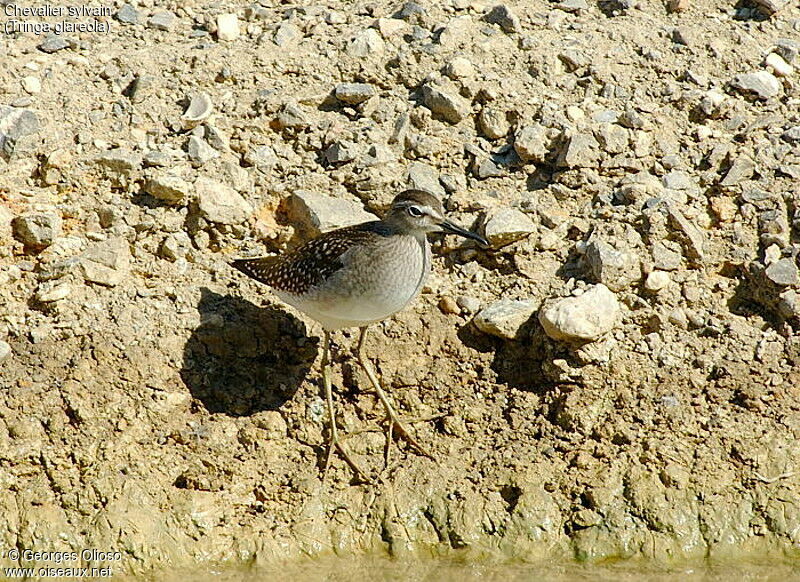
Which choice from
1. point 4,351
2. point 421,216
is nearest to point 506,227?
point 421,216

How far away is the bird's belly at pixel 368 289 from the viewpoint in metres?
6.40

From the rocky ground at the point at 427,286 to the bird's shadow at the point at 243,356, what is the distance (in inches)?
0.7

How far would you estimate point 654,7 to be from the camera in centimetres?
873

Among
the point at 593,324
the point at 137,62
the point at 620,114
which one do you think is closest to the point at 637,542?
the point at 593,324

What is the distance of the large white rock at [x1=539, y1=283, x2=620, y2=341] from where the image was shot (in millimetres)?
6598

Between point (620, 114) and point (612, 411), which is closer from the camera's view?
point (612, 411)

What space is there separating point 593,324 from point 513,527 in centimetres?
134

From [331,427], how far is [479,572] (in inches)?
50.0

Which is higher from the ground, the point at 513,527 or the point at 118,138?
the point at 118,138

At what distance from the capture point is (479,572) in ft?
20.8

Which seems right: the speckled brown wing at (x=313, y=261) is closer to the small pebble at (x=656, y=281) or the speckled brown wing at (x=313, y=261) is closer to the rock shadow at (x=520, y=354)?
the rock shadow at (x=520, y=354)

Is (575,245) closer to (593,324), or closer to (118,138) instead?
(593,324)

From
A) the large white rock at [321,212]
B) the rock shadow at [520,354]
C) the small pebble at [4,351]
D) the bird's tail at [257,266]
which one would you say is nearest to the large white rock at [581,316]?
the rock shadow at [520,354]

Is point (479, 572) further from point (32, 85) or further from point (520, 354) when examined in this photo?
point (32, 85)
